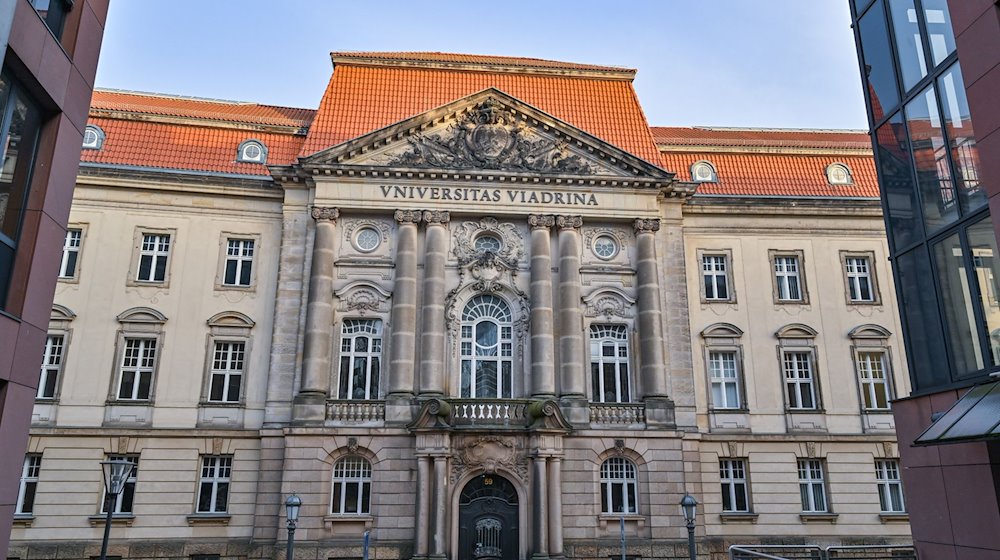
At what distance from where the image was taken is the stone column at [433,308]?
2656 cm

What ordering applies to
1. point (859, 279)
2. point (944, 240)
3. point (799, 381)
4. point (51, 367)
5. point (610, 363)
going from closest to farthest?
1. point (944, 240)
2. point (51, 367)
3. point (610, 363)
4. point (799, 381)
5. point (859, 279)

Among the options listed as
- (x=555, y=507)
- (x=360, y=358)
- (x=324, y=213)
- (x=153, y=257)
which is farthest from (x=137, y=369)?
(x=555, y=507)

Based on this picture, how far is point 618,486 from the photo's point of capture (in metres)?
26.6

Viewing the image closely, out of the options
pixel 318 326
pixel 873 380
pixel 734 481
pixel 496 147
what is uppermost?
pixel 496 147

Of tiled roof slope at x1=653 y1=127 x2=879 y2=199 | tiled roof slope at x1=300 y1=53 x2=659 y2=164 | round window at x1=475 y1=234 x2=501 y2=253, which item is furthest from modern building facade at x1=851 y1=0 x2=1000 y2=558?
round window at x1=475 y1=234 x2=501 y2=253

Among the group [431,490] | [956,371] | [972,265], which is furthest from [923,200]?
[431,490]

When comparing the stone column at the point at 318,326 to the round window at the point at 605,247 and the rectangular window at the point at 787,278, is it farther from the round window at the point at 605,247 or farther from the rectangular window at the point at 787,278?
the rectangular window at the point at 787,278

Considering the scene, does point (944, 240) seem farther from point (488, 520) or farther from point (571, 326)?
point (488, 520)

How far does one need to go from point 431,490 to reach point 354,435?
3.30 meters

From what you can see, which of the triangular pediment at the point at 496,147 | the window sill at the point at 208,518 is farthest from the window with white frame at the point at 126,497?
the triangular pediment at the point at 496,147

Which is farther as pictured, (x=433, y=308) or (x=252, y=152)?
(x=252, y=152)

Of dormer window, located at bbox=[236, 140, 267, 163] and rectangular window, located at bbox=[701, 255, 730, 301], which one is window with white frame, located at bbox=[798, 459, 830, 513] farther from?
dormer window, located at bbox=[236, 140, 267, 163]

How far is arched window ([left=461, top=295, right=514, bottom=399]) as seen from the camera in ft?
90.0

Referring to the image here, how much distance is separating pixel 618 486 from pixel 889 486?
1089 cm
